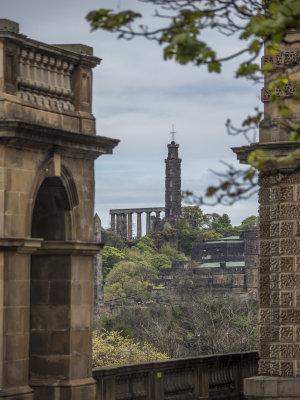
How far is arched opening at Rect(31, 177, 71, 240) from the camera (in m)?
20.8

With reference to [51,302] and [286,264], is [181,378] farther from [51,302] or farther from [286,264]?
[286,264]

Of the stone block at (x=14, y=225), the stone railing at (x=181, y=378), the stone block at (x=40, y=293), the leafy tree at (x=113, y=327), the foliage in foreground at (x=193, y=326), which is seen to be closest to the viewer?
the stone block at (x=14, y=225)

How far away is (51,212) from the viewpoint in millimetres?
21031

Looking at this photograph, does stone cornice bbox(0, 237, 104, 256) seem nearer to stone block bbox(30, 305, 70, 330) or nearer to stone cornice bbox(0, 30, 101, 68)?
stone block bbox(30, 305, 70, 330)

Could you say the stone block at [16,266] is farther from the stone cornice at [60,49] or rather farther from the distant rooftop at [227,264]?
the distant rooftop at [227,264]

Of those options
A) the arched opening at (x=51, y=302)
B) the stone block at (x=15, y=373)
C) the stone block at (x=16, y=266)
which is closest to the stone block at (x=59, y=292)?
the arched opening at (x=51, y=302)

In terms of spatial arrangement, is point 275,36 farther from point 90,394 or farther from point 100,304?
point 100,304

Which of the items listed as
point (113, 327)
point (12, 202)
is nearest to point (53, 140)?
point (12, 202)

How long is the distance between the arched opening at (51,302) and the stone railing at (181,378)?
2.37 ft

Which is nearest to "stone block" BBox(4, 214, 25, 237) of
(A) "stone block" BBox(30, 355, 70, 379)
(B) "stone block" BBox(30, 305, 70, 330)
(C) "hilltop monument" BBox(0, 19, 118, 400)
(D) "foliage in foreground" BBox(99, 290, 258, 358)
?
(C) "hilltop monument" BBox(0, 19, 118, 400)

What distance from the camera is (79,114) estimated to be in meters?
21.1

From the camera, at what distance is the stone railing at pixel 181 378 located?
21062mm

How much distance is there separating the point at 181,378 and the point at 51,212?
374cm

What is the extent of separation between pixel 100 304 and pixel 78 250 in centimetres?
13690
